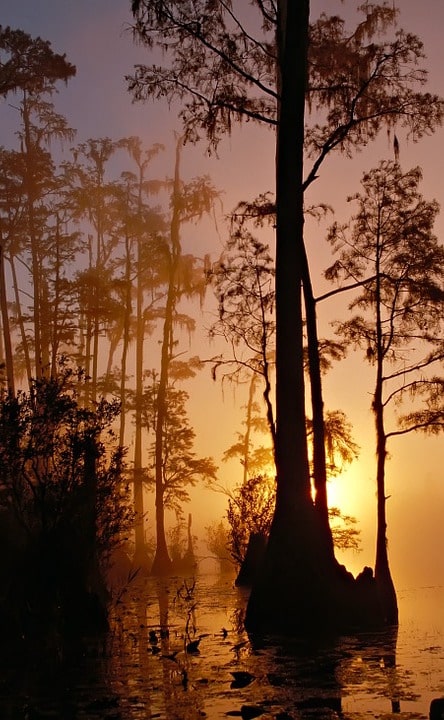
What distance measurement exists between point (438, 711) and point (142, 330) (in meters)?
36.3

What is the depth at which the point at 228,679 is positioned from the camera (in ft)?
23.1

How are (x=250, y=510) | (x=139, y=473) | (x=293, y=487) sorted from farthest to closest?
(x=139, y=473), (x=250, y=510), (x=293, y=487)

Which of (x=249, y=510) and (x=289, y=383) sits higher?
(x=289, y=383)

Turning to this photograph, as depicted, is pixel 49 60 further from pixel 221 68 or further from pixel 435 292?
pixel 435 292

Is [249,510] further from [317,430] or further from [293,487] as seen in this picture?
[293,487]

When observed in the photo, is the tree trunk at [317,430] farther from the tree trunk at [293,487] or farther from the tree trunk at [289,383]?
the tree trunk at [289,383]

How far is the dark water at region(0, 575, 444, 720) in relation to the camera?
5.69 m

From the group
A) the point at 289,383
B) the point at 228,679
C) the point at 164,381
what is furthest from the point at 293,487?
the point at 164,381

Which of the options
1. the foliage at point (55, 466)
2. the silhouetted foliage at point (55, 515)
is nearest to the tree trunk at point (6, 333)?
the foliage at point (55, 466)

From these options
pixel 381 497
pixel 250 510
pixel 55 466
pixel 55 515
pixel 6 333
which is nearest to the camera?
pixel 55 515

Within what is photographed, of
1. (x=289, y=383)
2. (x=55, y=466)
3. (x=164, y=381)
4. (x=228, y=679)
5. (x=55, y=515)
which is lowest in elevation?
(x=228, y=679)

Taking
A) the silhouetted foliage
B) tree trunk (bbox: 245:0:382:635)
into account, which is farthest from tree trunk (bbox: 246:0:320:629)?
the silhouetted foliage

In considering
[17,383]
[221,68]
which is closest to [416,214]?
[221,68]

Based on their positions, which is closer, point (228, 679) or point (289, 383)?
point (228, 679)
